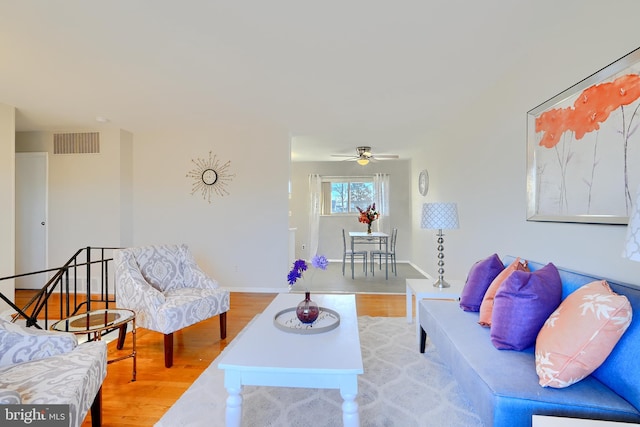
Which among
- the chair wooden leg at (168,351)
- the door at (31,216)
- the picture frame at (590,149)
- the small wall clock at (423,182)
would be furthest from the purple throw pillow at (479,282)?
the door at (31,216)

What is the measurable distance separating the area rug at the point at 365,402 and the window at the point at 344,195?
16.4ft

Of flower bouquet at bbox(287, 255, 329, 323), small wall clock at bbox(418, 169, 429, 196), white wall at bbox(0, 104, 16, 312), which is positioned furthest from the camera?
small wall clock at bbox(418, 169, 429, 196)

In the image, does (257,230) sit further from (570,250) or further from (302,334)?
(570,250)

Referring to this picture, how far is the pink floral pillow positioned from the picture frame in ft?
1.77

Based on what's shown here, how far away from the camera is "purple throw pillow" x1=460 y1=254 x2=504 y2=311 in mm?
2076

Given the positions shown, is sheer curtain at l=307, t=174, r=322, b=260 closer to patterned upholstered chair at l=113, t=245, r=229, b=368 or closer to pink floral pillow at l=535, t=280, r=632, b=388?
patterned upholstered chair at l=113, t=245, r=229, b=368

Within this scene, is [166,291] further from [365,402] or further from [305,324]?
[365,402]

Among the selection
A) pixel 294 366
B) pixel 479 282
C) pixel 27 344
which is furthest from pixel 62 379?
pixel 479 282

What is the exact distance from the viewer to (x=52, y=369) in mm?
1312

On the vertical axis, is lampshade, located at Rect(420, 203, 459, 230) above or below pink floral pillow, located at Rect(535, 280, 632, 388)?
above

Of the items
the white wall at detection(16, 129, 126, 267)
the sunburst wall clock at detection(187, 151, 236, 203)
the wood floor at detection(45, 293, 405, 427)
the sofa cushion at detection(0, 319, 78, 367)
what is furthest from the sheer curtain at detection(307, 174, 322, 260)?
the sofa cushion at detection(0, 319, 78, 367)

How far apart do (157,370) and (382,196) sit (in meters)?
5.58

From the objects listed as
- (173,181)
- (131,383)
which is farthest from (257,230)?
(131,383)

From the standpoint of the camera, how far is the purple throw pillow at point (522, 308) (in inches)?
56.3
